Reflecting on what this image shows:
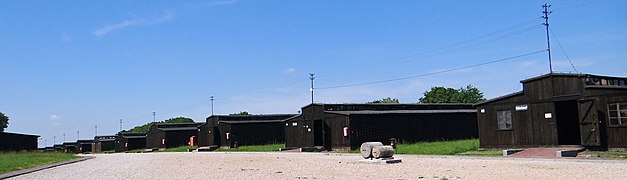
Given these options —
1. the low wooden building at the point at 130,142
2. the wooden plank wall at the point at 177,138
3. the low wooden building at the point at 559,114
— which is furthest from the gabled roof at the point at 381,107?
the low wooden building at the point at 130,142

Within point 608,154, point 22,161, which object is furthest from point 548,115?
point 22,161

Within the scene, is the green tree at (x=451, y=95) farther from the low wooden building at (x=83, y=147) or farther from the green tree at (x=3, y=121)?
the green tree at (x=3, y=121)

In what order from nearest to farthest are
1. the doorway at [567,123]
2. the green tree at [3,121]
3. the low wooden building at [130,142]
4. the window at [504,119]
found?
the doorway at [567,123] → the window at [504,119] → the low wooden building at [130,142] → the green tree at [3,121]

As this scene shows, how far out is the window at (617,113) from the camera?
84.8ft

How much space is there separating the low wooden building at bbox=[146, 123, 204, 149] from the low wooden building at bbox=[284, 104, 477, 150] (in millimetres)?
29902

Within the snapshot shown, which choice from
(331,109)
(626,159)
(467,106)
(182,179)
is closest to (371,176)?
(182,179)

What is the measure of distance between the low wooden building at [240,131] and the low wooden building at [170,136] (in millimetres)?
7407

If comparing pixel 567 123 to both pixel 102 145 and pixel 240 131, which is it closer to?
pixel 240 131

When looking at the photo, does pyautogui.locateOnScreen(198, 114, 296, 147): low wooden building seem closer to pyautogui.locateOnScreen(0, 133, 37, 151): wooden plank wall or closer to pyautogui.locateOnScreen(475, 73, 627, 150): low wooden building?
pyautogui.locateOnScreen(0, 133, 37, 151): wooden plank wall

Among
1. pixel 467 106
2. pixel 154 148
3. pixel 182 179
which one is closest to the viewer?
pixel 182 179

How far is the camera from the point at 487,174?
17.7 metres

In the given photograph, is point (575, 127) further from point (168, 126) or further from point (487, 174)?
point (168, 126)

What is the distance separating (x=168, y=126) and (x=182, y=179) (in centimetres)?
6319

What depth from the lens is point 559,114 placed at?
3056 cm
